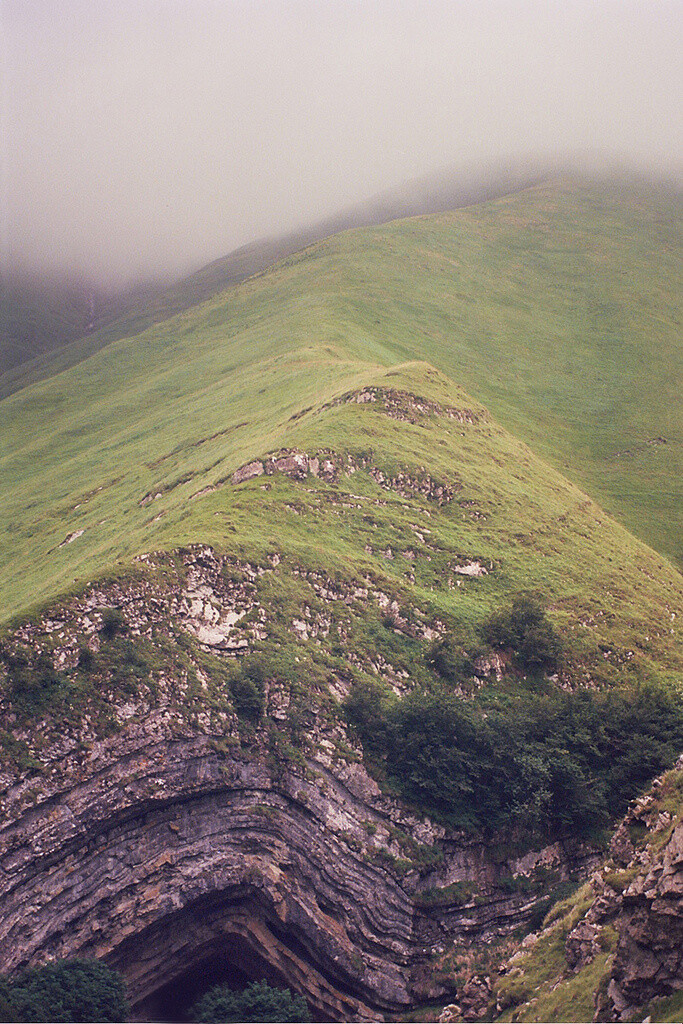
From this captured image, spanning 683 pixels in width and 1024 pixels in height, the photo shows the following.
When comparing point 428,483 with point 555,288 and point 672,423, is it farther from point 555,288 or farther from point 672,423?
point 555,288

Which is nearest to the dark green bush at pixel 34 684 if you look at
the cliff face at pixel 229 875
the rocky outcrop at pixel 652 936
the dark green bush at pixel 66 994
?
the cliff face at pixel 229 875

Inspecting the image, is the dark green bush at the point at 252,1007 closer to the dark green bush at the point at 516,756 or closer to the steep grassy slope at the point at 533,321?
the dark green bush at the point at 516,756

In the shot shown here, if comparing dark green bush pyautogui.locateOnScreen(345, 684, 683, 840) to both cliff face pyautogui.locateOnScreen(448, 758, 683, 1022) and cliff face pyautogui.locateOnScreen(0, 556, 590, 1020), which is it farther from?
cliff face pyautogui.locateOnScreen(448, 758, 683, 1022)

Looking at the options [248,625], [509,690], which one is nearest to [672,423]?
[509,690]

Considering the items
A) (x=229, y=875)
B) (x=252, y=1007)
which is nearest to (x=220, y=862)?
(x=229, y=875)

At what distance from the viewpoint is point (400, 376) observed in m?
86.6

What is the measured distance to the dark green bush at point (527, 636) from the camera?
5638 centimetres

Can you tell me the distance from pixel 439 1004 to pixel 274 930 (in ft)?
29.5

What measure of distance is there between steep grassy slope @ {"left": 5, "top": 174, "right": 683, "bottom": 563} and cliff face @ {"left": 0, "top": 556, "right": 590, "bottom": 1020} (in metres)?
48.9

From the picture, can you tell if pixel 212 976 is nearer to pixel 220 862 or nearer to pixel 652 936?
pixel 220 862

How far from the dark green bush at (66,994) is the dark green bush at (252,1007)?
12.8ft

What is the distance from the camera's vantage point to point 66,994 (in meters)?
35.5

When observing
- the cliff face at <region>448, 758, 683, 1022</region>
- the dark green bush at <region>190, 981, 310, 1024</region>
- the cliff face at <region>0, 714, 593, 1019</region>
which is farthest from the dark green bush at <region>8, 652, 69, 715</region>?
the cliff face at <region>448, 758, 683, 1022</region>

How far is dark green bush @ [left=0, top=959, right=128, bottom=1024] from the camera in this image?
34531mm
